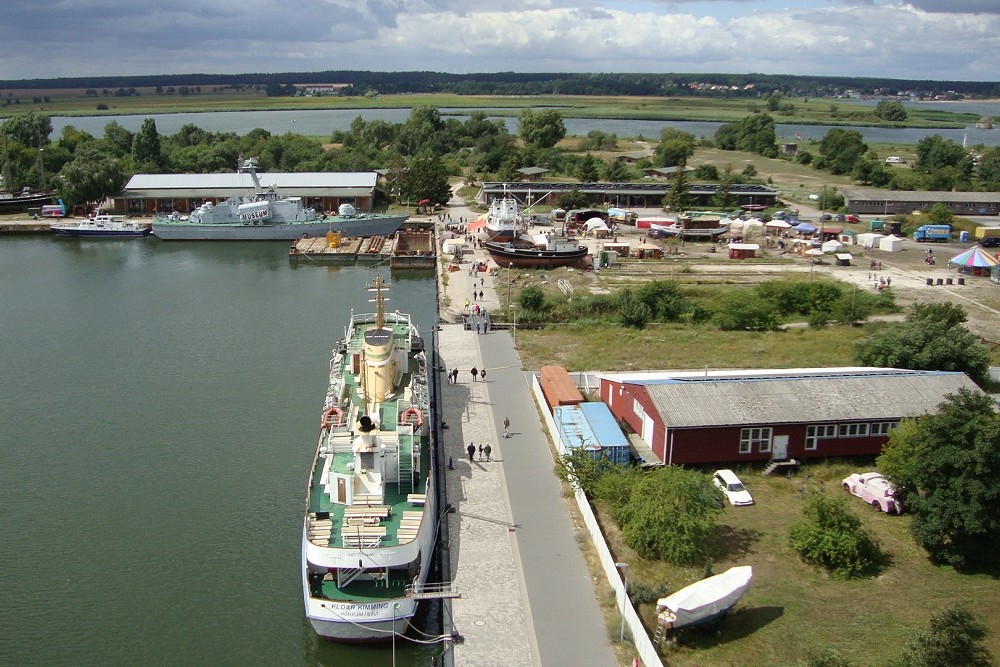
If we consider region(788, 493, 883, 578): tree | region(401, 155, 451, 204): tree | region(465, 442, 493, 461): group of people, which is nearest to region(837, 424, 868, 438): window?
region(788, 493, 883, 578): tree

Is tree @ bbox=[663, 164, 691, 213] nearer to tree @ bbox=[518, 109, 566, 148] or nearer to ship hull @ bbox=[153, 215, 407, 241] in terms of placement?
ship hull @ bbox=[153, 215, 407, 241]

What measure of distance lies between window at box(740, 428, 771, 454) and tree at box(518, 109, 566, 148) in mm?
77412

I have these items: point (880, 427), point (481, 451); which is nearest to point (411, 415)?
point (481, 451)

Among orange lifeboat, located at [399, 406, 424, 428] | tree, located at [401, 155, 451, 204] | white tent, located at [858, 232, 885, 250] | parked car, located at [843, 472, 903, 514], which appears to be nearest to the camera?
parked car, located at [843, 472, 903, 514]

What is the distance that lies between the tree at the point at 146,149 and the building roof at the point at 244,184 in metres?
9.67

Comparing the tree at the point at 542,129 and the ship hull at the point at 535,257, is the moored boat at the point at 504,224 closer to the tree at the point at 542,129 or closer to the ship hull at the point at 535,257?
the ship hull at the point at 535,257

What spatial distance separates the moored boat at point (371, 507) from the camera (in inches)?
661

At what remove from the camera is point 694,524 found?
18234 millimetres

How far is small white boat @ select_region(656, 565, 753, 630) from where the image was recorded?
15617 millimetres

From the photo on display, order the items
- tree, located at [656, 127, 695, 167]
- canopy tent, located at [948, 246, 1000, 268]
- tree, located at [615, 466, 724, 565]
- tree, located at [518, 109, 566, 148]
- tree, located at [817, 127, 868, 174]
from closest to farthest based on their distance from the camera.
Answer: tree, located at [615, 466, 724, 565] → canopy tent, located at [948, 246, 1000, 268] → tree, located at [817, 127, 868, 174] → tree, located at [656, 127, 695, 167] → tree, located at [518, 109, 566, 148]

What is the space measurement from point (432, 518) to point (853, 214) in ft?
180

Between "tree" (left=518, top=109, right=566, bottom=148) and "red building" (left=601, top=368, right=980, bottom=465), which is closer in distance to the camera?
"red building" (left=601, top=368, right=980, bottom=465)

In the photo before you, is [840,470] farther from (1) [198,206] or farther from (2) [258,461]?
(1) [198,206]

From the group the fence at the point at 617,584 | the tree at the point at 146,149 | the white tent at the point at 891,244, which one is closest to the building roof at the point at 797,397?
the fence at the point at 617,584
